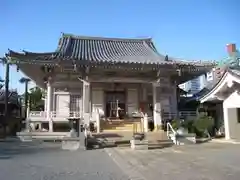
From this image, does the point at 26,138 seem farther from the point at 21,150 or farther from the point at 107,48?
the point at 107,48

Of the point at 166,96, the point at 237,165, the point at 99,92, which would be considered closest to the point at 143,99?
the point at 166,96

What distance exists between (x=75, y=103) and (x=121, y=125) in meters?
4.44

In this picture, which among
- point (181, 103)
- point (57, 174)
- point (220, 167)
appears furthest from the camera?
point (181, 103)

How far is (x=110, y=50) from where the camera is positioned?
29.6 m

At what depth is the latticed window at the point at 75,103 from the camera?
25.0 metres

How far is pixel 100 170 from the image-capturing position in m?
9.01

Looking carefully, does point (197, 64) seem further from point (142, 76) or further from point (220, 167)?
point (220, 167)

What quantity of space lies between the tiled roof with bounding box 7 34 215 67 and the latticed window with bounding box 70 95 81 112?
11.0 ft

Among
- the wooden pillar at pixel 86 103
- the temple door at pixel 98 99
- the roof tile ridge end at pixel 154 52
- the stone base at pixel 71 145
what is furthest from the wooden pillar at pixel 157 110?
the stone base at pixel 71 145

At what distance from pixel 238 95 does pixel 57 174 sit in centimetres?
1293

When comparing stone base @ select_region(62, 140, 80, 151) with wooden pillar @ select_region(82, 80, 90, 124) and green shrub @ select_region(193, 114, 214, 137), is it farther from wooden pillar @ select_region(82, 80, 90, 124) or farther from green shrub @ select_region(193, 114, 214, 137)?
green shrub @ select_region(193, 114, 214, 137)

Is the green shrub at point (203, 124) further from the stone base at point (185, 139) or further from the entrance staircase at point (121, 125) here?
the entrance staircase at point (121, 125)

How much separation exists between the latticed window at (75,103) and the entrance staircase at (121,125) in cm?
306

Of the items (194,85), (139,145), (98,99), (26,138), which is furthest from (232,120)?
(194,85)
